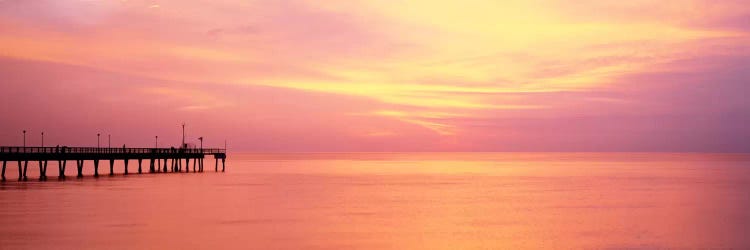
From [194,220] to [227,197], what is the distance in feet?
60.8

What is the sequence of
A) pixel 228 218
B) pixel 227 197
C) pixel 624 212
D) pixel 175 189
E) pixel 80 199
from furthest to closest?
pixel 175 189, pixel 227 197, pixel 80 199, pixel 624 212, pixel 228 218

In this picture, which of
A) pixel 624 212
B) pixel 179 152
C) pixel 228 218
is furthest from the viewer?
pixel 179 152

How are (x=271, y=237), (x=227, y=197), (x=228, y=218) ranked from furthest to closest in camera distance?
1. (x=227, y=197)
2. (x=228, y=218)
3. (x=271, y=237)

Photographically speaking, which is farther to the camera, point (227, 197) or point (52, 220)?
point (227, 197)

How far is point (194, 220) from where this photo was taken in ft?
152

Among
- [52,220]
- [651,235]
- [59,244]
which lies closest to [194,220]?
[52,220]

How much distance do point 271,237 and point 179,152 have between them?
69.8 metres

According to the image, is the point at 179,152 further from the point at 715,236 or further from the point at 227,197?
the point at 715,236

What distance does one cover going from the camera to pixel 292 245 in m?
37.3

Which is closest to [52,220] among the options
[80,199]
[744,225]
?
[80,199]

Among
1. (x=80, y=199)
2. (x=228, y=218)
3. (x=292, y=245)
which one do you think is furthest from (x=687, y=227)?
(x=80, y=199)

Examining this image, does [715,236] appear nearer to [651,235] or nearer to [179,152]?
[651,235]

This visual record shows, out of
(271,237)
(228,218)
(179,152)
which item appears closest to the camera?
(271,237)

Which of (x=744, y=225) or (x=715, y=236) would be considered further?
(x=744, y=225)
